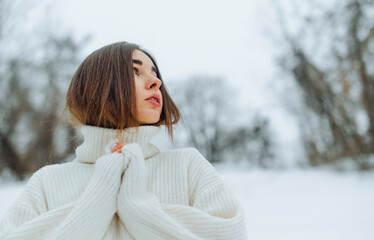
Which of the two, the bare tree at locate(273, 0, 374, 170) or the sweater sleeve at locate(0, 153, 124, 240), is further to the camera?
the bare tree at locate(273, 0, 374, 170)

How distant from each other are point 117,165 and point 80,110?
412mm

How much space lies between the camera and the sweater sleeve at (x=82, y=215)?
93 cm

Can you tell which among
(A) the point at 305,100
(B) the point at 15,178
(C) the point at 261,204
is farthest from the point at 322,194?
(B) the point at 15,178

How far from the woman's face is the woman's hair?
3 centimetres

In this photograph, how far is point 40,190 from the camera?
1.21 meters

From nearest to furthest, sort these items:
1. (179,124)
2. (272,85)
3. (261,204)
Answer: (179,124), (261,204), (272,85)

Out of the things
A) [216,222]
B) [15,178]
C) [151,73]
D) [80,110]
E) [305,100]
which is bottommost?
[15,178]

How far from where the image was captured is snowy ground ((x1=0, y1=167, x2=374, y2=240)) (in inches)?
139

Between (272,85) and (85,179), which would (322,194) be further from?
(85,179)

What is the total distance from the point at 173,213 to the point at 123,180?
0.22m

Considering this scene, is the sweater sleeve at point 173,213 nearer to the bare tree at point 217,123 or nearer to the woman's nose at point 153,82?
the woman's nose at point 153,82

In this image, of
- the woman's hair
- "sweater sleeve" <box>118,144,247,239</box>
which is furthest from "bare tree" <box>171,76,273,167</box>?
"sweater sleeve" <box>118,144,247,239</box>

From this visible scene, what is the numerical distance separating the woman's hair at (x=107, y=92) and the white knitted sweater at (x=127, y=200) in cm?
6

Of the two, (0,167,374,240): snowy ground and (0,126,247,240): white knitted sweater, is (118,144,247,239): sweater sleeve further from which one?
(0,167,374,240): snowy ground
